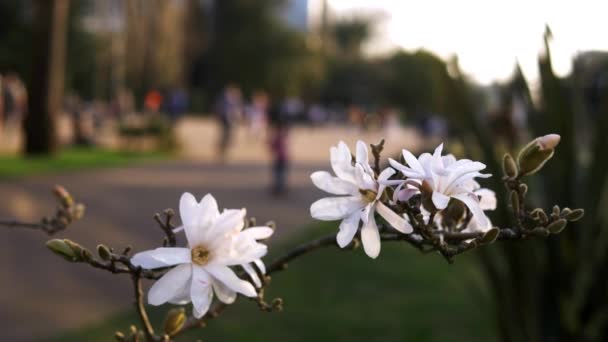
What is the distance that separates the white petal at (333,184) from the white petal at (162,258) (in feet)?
0.69

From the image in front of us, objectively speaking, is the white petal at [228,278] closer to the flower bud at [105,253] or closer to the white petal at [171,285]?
the white petal at [171,285]

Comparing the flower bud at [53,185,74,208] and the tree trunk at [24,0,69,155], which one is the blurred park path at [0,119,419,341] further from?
the flower bud at [53,185,74,208]

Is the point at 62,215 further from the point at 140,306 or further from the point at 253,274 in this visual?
the point at 253,274

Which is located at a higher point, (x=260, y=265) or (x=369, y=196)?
(x=369, y=196)

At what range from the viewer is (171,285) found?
0.95m

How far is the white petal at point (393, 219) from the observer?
99 cm

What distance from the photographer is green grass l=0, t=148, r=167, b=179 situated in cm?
1190

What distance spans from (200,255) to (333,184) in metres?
0.21

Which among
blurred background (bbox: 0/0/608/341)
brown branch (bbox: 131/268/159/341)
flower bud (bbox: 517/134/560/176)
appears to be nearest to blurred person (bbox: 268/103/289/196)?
blurred background (bbox: 0/0/608/341)

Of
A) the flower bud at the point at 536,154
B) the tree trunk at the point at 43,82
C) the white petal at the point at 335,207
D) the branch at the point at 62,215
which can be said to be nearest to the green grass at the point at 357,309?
the branch at the point at 62,215

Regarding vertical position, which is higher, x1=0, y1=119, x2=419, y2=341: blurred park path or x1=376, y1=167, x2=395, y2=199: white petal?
x1=376, y1=167, x2=395, y2=199: white petal

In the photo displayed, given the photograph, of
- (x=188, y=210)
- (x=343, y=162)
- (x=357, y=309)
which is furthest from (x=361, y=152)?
(x=357, y=309)

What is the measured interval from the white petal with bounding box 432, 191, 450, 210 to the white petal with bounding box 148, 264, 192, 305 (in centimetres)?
32

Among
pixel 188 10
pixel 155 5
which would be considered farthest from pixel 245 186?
pixel 188 10
